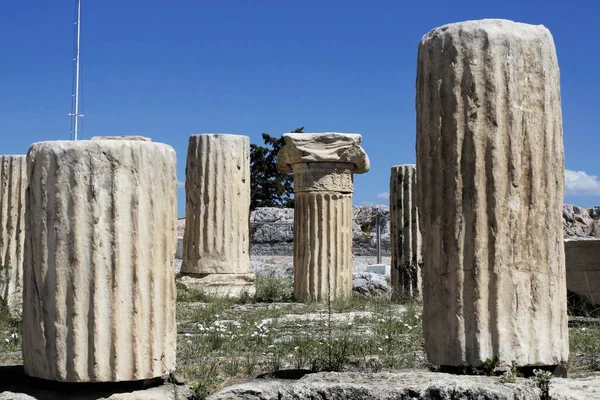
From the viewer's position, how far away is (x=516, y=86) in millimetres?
5559

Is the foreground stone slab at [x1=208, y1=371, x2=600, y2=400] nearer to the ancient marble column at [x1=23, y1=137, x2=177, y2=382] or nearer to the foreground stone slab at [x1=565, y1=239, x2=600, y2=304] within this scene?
the ancient marble column at [x1=23, y1=137, x2=177, y2=382]

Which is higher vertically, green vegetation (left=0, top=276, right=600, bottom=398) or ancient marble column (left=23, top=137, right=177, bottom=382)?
ancient marble column (left=23, top=137, right=177, bottom=382)

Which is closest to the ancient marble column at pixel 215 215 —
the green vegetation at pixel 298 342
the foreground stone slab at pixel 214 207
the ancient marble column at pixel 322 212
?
the foreground stone slab at pixel 214 207

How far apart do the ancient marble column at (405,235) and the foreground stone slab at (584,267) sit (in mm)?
2331

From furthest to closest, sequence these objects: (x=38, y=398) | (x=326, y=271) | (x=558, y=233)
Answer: (x=326, y=271), (x=558, y=233), (x=38, y=398)

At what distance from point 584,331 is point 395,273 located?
5.13m


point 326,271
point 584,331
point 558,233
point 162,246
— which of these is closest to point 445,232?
point 558,233

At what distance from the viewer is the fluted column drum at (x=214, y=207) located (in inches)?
564

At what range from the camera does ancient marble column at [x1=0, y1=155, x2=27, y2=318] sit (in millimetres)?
11047

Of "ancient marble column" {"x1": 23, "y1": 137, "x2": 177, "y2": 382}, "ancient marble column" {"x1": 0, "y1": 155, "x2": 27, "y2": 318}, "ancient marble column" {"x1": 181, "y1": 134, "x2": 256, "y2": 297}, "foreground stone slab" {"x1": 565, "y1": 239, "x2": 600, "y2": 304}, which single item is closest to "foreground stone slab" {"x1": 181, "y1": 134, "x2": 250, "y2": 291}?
"ancient marble column" {"x1": 181, "y1": 134, "x2": 256, "y2": 297}

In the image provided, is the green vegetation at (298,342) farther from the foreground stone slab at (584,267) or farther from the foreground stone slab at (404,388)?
the foreground stone slab at (584,267)

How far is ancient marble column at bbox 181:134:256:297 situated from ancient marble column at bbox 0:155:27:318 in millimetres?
3517

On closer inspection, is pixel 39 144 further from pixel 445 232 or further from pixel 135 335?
pixel 445 232

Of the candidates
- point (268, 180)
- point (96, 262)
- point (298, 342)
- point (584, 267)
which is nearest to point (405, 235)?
point (584, 267)
